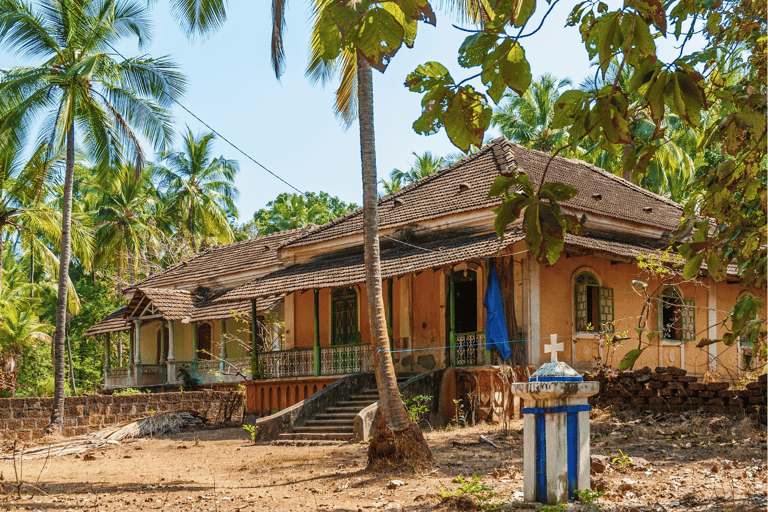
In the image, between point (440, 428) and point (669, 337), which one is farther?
point (669, 337)

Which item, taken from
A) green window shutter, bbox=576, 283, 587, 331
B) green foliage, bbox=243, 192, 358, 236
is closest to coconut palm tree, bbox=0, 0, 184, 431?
green window shutter, bbox=576, 283, 587, 331

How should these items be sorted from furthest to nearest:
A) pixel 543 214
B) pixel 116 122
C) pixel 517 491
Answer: pixel 116 122, pixel 517 491, pixel 543 214

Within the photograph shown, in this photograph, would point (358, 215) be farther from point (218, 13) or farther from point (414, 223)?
point (218, 13)

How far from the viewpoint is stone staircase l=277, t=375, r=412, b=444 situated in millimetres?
14422

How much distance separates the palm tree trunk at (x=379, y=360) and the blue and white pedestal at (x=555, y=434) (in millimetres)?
3198

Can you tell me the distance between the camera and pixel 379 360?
10.5m

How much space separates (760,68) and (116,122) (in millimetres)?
18274

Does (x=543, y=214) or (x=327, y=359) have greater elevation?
(x=543, y=214)

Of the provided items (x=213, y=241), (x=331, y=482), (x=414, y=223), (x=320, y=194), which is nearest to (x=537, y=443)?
(x=331, y=482)

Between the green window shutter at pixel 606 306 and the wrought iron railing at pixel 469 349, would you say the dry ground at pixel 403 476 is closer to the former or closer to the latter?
the wrought iron railing at pixel 469 349

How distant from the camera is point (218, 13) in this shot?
1633cm

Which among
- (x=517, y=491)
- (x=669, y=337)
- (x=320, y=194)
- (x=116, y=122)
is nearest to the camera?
(x=517, y=491)

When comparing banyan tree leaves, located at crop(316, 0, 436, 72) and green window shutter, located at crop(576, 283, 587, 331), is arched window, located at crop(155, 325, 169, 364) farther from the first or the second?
banyan tree leaves, located at crop(316, 0, 436, 72)

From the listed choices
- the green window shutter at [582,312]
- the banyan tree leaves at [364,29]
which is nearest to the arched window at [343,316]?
the green window shutter at [582,312]
